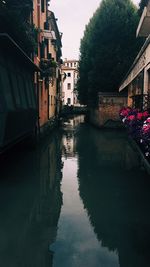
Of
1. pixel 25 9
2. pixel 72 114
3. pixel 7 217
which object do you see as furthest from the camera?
pixel 72 114

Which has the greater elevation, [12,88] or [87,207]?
[12,88]

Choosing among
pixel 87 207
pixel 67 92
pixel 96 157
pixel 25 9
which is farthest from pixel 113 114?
pixel 67 92

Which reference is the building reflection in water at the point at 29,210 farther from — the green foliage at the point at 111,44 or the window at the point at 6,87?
the green foliage at the point at 111,44

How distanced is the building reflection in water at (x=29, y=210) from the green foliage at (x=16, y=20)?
200 inches

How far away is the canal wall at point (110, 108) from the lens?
28094 mm

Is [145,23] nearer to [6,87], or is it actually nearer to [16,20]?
[16,20]

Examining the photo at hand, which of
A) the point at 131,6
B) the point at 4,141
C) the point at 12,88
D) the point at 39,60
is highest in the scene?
the point at 131,6

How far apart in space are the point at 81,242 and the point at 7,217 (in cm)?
202

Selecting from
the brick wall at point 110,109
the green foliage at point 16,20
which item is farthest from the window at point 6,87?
the brick wall at point 110,109

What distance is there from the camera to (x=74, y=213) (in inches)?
276

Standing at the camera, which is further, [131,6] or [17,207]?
[131,6]

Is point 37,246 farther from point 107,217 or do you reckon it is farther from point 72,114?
point 72,114

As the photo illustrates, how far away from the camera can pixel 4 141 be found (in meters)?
8.16

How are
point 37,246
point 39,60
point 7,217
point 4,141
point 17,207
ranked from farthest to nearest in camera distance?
1. point 39,60
2. point 4,141
3. point 17,207
4. point 7,217
5. point 37,246
